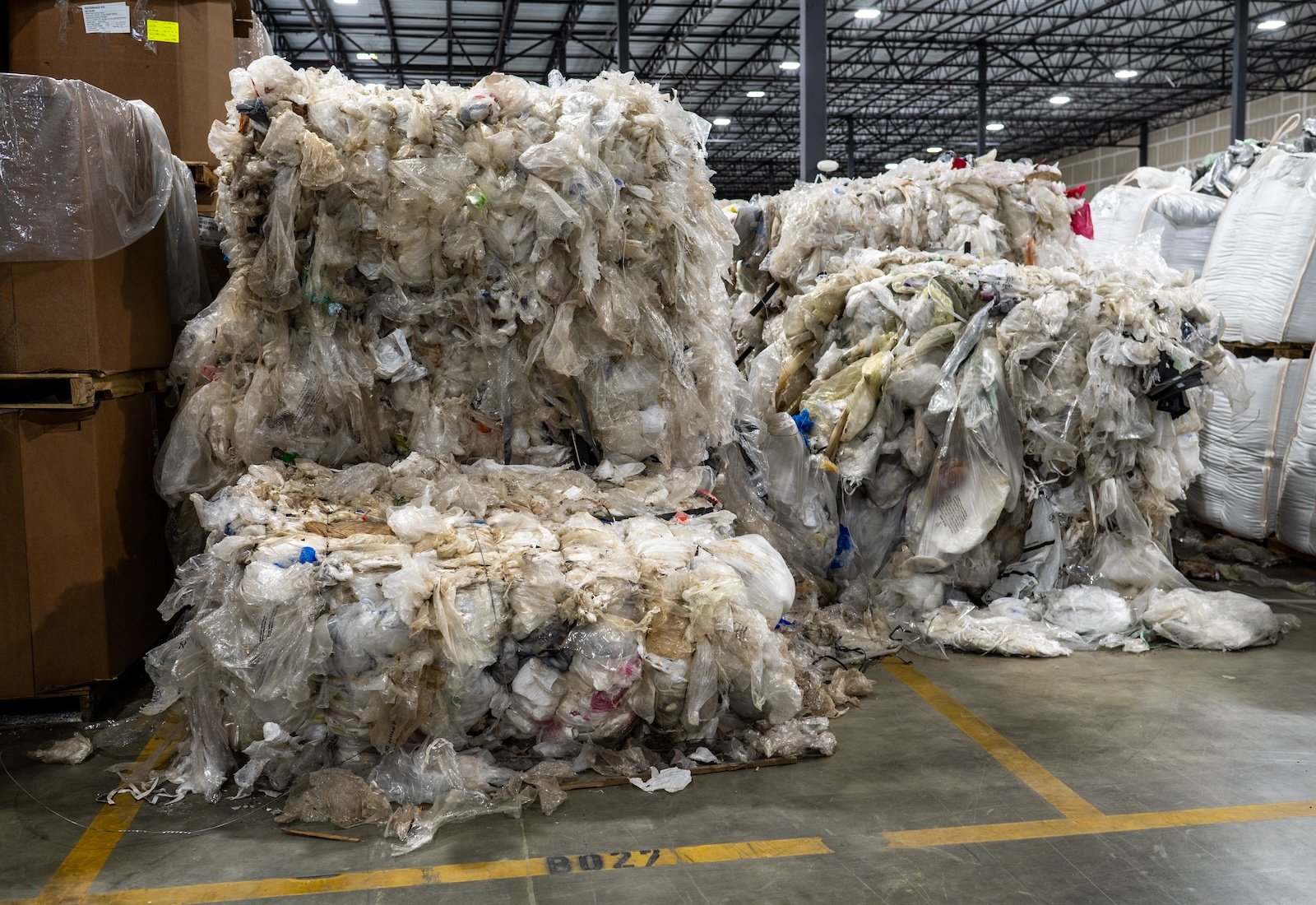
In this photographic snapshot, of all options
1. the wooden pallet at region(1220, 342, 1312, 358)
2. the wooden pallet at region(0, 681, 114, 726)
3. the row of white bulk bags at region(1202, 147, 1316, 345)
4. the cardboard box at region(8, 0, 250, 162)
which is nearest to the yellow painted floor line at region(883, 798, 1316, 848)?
the wooden pallet at region(0, 681, 114, 726)

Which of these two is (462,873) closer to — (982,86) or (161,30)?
(161,30)

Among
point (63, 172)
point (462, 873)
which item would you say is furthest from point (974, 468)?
point (63, 172)

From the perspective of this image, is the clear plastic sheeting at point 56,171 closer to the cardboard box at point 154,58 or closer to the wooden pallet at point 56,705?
the cardboard box at point 154,58

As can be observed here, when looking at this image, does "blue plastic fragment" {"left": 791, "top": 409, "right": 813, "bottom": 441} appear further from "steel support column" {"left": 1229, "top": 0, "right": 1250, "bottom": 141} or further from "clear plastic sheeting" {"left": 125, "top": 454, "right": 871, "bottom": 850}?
"steel support column" {"left": 1229, "top": 0, "right": 1250, "bottom": 141}

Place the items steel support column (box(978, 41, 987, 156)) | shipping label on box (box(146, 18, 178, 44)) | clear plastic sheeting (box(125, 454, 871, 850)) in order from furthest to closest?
steel support column (box(978, 41, 987, 156))
shipping label on box (box(146, 18, 178, 44))
clear plastic sheeting (box(125, 454, 871, 850))

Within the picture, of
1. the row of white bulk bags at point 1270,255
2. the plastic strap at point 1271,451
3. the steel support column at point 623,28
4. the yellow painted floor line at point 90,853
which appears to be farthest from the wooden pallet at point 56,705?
the steel support column at point 623,28

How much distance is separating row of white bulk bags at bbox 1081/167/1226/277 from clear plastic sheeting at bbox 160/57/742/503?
4374mm

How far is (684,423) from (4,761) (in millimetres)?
2816

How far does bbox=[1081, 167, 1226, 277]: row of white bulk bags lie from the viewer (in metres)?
7.64

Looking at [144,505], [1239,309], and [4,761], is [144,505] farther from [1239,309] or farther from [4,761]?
[1239,309]

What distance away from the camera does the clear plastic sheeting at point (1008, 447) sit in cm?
516

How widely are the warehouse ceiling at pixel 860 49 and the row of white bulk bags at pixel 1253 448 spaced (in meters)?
11.9

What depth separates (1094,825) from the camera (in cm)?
321


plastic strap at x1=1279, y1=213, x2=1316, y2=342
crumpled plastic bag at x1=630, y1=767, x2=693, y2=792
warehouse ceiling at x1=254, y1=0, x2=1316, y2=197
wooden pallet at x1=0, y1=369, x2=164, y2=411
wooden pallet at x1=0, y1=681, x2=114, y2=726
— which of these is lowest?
crumpled plastic bag at x1=630, y1=767, x2=693, y2=792
